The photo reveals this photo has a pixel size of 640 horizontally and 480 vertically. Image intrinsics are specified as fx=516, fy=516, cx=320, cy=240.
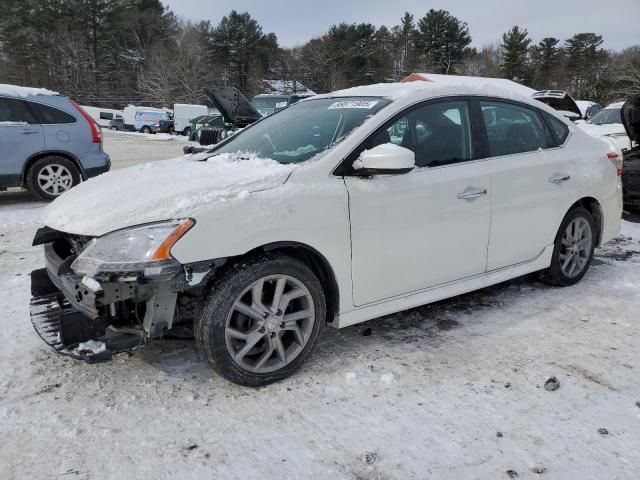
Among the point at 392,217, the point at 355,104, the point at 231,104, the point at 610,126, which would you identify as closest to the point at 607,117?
the point at 610,126

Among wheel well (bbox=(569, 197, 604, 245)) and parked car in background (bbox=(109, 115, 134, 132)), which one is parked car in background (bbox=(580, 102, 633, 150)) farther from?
parked car in background (bbox=(109, 115, 134, 132))

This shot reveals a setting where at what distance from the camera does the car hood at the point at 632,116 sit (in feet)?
22.9

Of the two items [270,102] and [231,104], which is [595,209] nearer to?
[231,104]

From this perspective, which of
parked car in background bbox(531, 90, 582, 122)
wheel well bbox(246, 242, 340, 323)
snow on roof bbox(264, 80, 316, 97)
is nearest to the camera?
wheel well bbox(246, 242, 340, 323)

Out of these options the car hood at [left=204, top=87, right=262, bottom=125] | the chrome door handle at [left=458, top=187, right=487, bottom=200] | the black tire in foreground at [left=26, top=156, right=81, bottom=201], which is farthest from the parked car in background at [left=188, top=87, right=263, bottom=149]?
the chrome door handle at [left=458, top=187, right=487, bottom=200]

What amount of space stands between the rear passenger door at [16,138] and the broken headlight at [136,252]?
6039 millimetres

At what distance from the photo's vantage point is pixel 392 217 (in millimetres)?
3037

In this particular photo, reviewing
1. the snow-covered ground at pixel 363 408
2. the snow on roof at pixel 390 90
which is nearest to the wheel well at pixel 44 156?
the snow-covered ground at pixel 363 408

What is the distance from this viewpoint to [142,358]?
3055mm

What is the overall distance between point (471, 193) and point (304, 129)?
3.88 ft

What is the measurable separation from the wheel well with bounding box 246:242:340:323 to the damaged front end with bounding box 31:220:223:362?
1.45ft

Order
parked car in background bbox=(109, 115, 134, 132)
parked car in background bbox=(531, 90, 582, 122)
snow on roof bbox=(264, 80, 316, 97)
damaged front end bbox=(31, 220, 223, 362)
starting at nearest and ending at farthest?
damaged front end bbox=(31, 220, 223, 362) → parked car in background bbox=(531, 90, 582, 122) → parked car in background bbox=(109, 115, 134, 132) → snow on roof bbox=(264, 80, 316, 97)

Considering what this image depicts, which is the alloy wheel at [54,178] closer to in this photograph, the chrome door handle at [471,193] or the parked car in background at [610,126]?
the chrome door handle at [471,193]

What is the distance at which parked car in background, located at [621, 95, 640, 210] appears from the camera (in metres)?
6.68
